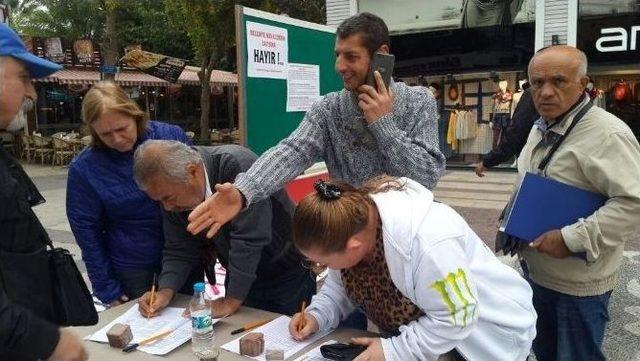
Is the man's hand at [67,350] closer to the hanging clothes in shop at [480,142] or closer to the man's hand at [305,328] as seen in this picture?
the man's hand at [305,328]

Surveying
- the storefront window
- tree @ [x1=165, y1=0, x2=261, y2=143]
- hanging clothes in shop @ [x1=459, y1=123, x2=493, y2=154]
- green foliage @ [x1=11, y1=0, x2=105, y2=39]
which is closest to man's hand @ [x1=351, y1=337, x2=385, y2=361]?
hanging clothes in shop @ [x1=459, y1=123, x2=493, y2=154]

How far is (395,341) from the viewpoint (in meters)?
1.47

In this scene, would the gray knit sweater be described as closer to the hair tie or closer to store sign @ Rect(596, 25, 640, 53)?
the hair tie

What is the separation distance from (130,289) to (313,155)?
1.06m

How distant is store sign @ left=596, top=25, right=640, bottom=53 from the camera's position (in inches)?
342

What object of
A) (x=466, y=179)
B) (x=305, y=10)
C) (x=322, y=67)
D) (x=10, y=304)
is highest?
(x=305, y=10)

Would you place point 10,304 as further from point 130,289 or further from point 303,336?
point 130,289

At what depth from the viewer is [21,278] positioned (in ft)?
4.61

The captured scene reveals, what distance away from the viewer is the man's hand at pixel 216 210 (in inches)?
67.3

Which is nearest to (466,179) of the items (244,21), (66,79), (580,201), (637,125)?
(637,125)

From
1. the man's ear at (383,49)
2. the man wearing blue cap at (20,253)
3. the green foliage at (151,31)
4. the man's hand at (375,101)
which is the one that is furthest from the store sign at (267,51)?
the green foliage at (151,31)

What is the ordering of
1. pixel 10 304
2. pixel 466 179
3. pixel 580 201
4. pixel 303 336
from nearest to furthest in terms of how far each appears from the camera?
pixel 10 304 → pixel 303 336 → pixel 580 201 → pixel 466 179

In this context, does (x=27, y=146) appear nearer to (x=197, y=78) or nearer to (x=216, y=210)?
(x=197, y=78)

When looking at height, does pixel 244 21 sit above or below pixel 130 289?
above
